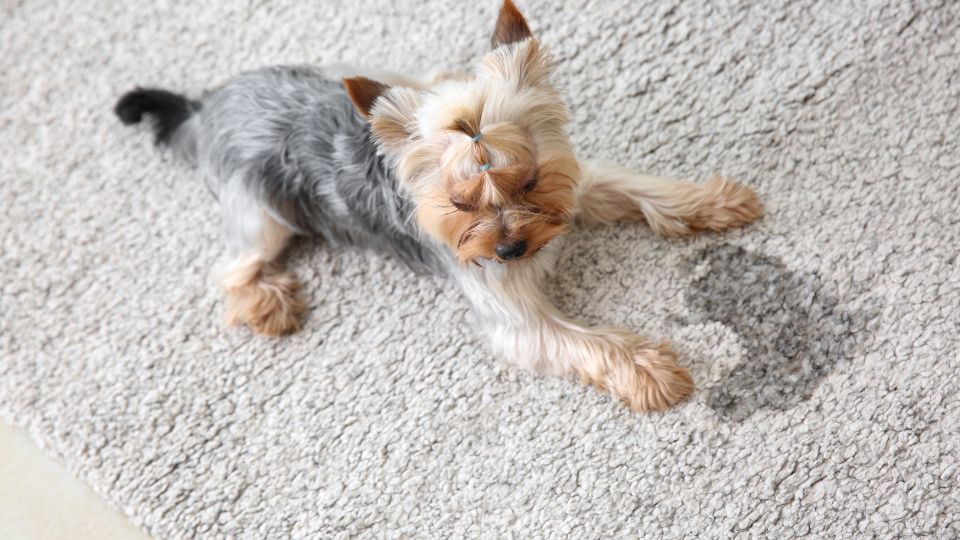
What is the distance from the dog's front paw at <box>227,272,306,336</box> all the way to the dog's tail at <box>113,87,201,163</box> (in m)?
0.45

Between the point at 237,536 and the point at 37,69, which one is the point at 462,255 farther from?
the point at 37,69

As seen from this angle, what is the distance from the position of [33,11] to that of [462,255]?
1.96m

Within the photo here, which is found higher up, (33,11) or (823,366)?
(33,11)

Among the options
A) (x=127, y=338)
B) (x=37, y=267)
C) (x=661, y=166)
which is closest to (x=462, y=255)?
(x=661, y=166)

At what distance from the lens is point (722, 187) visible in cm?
214

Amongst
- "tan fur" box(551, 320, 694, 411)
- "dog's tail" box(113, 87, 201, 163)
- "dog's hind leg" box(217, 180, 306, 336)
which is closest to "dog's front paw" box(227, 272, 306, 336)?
"dog's hind leg" box(217, 180, 306, 336)

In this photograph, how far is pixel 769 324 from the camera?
6.70ft

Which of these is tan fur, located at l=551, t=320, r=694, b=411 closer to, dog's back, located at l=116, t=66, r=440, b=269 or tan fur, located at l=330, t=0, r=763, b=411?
tan fur, located at l=330, t=0, r=763, b=411

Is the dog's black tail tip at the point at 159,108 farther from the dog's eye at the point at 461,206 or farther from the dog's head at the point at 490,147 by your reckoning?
the dog's eye at the point at 461,206

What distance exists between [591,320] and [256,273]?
3.01 ft

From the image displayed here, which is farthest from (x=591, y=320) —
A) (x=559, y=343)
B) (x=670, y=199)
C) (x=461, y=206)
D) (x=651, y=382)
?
(x=461, y=206)

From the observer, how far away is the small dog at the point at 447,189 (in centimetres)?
172

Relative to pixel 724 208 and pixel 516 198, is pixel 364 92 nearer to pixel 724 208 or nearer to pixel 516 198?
pixel 516 198

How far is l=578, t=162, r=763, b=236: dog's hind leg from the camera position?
83.9 inches
